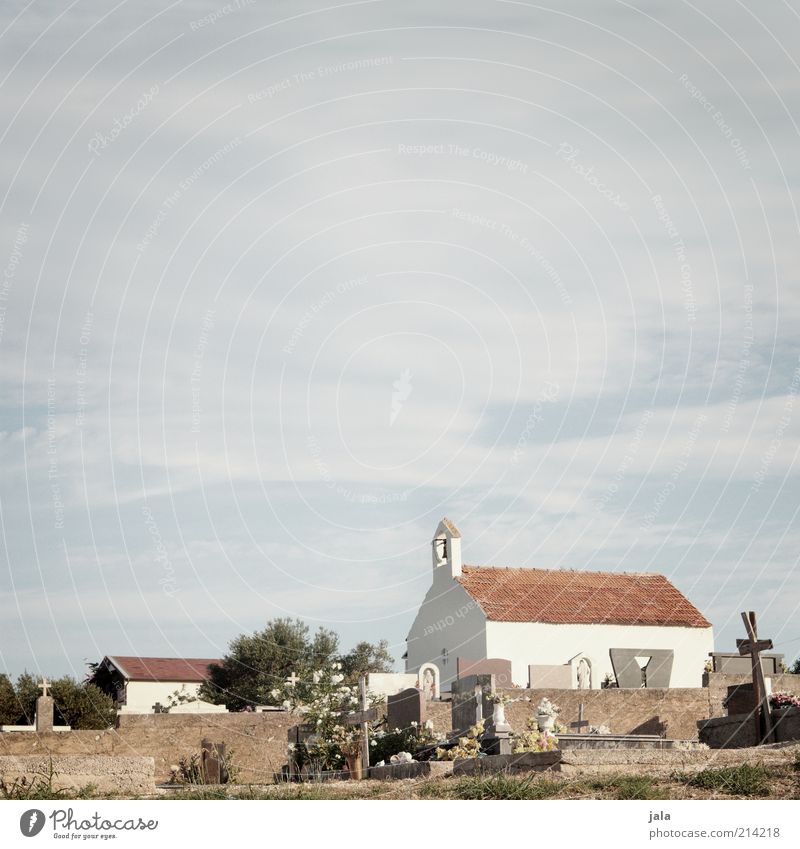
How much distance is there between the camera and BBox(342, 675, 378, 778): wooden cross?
1967 cm

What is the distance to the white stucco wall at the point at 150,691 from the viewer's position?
5559 cm

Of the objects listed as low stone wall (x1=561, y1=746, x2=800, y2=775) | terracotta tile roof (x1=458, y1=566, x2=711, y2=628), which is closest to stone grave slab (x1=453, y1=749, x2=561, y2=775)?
low stone wall (x1=561, y1=746, x2=800, y2=775)

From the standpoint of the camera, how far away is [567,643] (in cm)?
3850

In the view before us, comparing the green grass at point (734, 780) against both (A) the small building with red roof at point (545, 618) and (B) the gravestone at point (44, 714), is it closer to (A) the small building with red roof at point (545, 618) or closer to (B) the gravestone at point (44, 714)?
(B) the gravestone at point (44, 714)

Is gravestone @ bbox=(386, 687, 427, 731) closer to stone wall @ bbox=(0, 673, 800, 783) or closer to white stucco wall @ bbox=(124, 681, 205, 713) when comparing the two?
stone wall @ bbox=(0, 673, 800, 783)

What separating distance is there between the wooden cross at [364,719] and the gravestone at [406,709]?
736 mm

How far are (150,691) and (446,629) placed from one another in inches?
903

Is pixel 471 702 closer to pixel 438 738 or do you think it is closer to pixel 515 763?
pixel 438 738

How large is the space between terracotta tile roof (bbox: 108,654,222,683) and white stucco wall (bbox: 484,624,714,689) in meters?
22.2

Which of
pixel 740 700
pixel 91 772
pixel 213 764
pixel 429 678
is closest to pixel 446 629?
pixel 429 678

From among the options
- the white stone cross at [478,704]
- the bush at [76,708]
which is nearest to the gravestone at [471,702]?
the white stone cross at [478,704]
